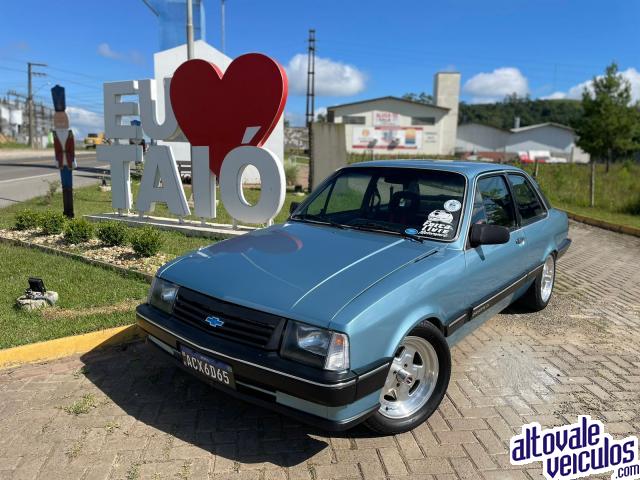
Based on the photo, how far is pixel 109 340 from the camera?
418 cm

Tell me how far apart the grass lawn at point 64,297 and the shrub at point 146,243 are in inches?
20.4

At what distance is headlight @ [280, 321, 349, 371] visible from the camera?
2.44 meters

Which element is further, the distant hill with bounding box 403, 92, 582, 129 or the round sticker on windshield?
the distant hill with bounding box 403, 92, 582, 129

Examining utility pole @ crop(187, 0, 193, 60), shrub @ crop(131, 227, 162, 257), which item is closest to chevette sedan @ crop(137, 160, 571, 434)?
shrub @ crop(131, 227, 162, 257)

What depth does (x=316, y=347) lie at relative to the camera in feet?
8.14

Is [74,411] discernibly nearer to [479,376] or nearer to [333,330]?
[333,330]

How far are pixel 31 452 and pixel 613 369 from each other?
4.39 m

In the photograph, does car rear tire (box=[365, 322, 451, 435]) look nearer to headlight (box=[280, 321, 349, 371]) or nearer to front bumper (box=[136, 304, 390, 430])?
front bumper (box=[136, 304, 390, 430])

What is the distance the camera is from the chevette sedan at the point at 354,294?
2.49m

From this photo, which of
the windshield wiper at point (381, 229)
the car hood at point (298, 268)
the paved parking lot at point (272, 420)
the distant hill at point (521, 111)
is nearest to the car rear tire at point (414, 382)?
the paved parking lot at point (272, 420)

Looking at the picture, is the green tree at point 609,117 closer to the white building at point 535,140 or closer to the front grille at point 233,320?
the front grille at point 233,320

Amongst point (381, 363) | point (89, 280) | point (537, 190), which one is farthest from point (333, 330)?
point (89, 280)

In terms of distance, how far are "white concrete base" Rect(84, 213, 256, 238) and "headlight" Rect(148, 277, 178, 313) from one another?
4.36 meters

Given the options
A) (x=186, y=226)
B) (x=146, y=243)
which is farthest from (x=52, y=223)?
(x=146, y=243)
